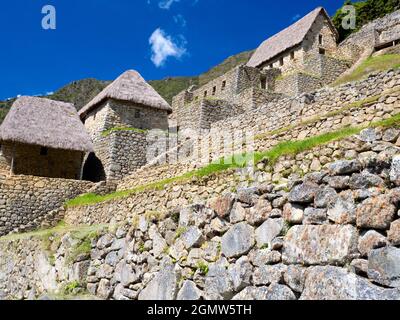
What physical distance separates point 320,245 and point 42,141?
16218 millimetres

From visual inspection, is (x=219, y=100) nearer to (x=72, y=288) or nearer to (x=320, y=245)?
(x=72, y=288)

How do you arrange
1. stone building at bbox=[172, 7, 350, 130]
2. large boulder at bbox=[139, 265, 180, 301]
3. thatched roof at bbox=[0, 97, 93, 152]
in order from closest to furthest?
large boulder at bbox=[139, 265, 180, 301]
thatched roof at bbox=[0, 97, 93, 152]
stone building at bbox=[172, 7, 350, 130]

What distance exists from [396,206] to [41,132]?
17.1 meters

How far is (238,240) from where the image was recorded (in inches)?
164

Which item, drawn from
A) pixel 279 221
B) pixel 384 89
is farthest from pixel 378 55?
pixel 279 221

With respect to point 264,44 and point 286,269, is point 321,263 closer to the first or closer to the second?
point 286,269

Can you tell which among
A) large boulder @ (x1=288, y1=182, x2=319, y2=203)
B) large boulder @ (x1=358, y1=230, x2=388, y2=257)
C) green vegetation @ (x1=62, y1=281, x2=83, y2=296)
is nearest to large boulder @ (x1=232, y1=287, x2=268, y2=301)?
large boulder @ (x1=288, y1=182, x2=319, y2=203)

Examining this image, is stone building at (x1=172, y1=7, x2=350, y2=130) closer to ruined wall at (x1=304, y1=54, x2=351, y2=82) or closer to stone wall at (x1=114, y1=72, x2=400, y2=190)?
ruined wall at (x1=304, y1=54, x2=351, y2=82)

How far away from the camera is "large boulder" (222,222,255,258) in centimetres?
406

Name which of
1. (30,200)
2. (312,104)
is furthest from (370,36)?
(30,200)

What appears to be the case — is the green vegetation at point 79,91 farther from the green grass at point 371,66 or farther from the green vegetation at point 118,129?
the green grass at point 371,66

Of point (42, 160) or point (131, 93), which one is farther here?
point (131, 93)

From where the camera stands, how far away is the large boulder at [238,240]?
406 cm

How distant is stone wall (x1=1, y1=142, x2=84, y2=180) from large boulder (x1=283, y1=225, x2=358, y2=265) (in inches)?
647
